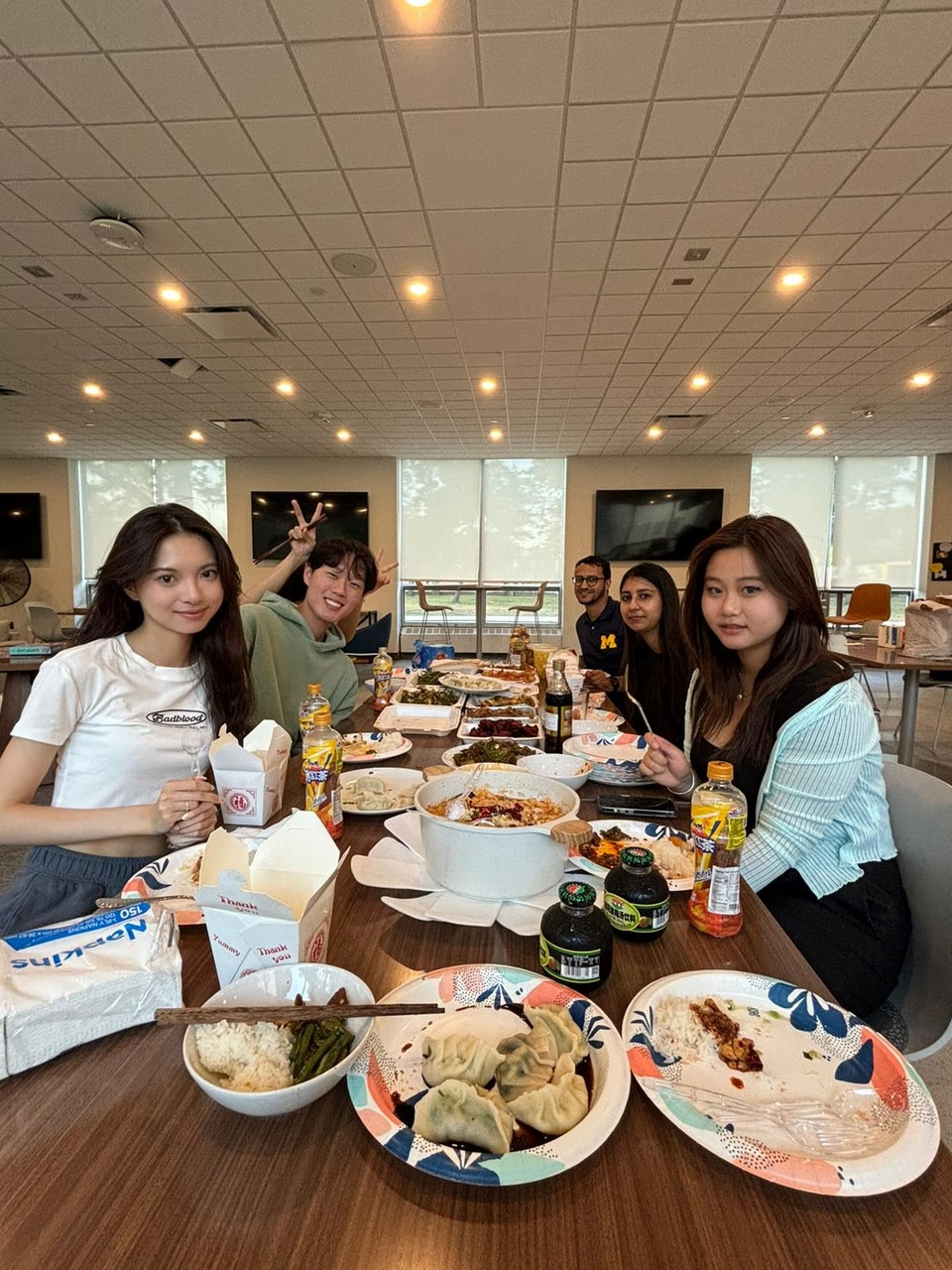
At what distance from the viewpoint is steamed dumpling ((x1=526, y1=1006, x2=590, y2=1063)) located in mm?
571

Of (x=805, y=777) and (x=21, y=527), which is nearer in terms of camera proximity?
(x=805, y=777)

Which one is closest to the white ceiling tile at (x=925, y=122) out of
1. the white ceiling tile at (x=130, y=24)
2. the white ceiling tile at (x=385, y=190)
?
the white ceiling tile at (x=385, y=190)

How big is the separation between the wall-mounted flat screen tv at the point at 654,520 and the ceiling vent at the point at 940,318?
4.54m

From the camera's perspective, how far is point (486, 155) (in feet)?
8.49

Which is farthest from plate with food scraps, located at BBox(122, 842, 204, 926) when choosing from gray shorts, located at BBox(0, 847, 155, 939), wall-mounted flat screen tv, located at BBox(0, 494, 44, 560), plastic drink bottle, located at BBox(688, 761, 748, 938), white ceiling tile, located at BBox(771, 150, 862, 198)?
wall-mounted flat screen tv, located at BBox(0, 494, 44, 560)

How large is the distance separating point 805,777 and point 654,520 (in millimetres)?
8443

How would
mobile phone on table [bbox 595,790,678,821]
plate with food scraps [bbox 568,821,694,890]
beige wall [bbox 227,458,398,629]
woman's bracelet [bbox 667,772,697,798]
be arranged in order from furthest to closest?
beige wall [bbox 227,458,398,629], woman's bracelet [bbox 667,772,697,798], mobile phone on table [bbox 595,790,678,821], plate with food scraps [bbox 568,821,694,890]

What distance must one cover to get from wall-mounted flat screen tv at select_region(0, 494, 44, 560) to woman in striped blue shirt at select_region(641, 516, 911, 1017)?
11619 mm

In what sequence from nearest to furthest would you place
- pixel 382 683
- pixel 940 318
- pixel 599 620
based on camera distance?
pixel 382 683
pixel 599 620
pixel 940 318

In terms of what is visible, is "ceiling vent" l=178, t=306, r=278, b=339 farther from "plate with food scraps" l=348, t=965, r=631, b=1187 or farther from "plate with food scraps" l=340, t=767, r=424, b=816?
"plate with food scraps" l=348, t=965, r=631, b=1187

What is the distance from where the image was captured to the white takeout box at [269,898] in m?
0.62

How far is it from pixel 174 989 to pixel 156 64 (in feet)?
9.90

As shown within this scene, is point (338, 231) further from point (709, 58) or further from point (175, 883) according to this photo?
point (175, 883)

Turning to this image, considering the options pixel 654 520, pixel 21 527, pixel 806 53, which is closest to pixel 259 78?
pixel 806 53
